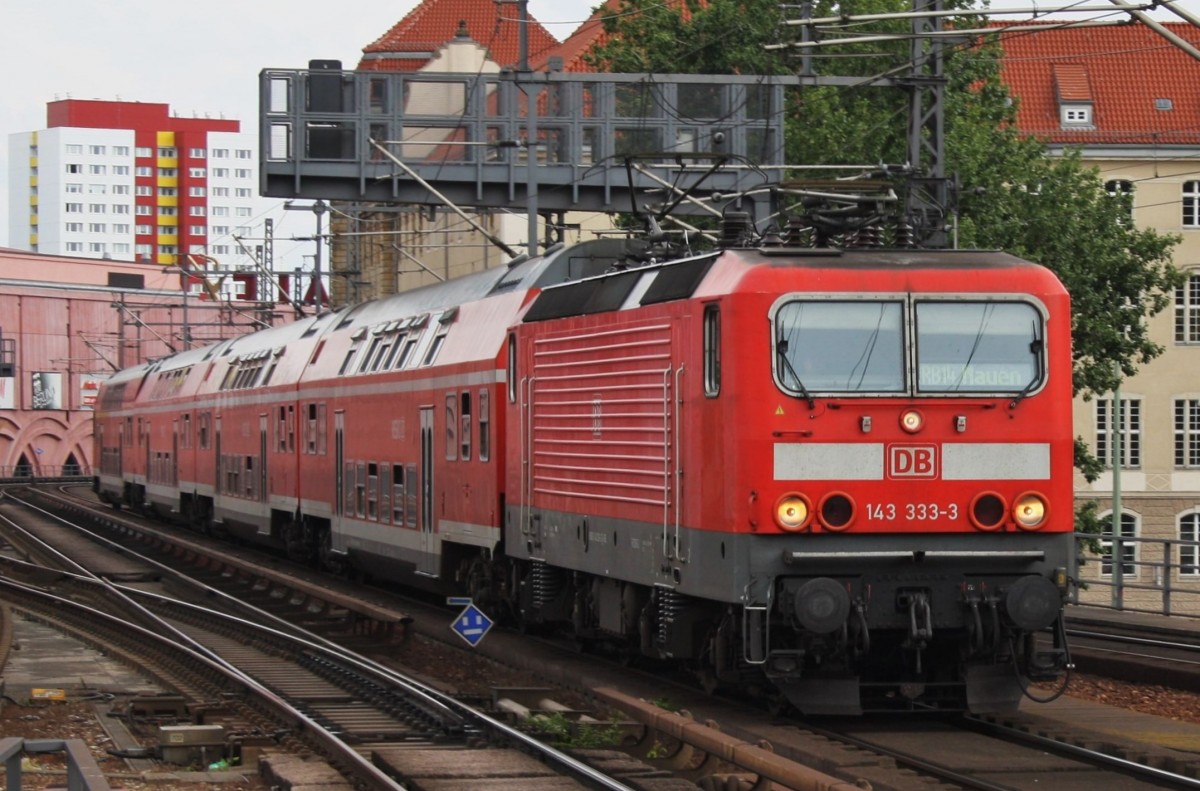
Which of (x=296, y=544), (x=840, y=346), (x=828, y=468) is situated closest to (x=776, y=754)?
(x=828, y=468)

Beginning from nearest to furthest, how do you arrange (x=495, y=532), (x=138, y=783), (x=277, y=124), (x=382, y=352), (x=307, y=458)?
(x=138, y=783), (x=495, y=532), (x=382, y=352), (x=307, y=458), (x=277, y=124)

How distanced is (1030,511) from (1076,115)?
4616 cm

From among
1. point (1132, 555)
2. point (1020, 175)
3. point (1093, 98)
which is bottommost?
point (1132, 555)

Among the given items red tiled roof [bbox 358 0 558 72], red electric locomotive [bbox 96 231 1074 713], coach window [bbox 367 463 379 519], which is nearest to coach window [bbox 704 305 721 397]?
red electric locomotive [bbox 96 231 1074 713]

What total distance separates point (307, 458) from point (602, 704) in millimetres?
15134

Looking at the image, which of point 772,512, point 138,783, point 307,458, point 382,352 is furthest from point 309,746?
point 307,458

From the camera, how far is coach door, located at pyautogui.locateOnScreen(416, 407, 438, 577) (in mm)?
21609

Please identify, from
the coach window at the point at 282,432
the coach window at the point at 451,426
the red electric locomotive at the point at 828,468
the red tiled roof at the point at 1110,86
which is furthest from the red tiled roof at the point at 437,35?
the red electric locomotive at the point at 828,468

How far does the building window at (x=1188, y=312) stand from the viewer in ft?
178

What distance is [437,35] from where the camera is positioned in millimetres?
75062

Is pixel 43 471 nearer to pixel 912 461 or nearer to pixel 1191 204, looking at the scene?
pixel 1191 204

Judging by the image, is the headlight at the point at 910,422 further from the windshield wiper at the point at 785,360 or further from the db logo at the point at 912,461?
the windshield wiper at the point at 785,360

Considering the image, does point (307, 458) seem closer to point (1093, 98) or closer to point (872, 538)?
point (872, 538)

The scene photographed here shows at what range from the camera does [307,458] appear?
2891 cm
